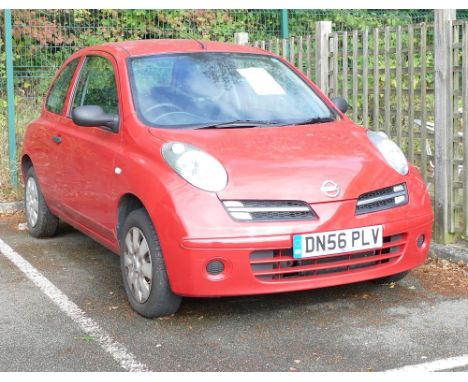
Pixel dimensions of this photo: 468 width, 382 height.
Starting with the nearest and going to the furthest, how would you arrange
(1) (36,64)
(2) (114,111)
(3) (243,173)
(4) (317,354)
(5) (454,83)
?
(4) (317,354) → (3) (243,173) → (2) (114,111) → (5) (454,83) → (1) (36,64)

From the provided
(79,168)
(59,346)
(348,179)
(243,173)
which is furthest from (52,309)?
(348,179)

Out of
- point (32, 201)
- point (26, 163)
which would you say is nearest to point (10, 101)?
point (26, 163)

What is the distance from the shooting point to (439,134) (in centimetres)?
593

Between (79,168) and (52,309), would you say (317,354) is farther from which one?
(79,168)

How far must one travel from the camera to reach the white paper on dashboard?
5.37 m

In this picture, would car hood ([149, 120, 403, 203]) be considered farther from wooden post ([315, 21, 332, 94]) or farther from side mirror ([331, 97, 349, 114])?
wooden post ([315, 21, 332, 94])

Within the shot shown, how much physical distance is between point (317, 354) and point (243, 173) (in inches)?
41.3

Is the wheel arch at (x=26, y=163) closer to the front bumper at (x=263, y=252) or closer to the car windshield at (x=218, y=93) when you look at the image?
the car windshield at (x=218, y=93)

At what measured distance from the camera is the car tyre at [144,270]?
4.37m

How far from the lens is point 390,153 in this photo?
4832 millimetres

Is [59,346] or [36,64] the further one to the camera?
[36,64]

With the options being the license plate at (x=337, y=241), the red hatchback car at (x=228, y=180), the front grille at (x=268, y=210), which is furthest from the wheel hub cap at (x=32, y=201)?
the license plate at (x=337, y=241)

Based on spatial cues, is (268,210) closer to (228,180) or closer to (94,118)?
(228,180)

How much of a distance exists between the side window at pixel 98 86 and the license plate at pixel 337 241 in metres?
1.70
